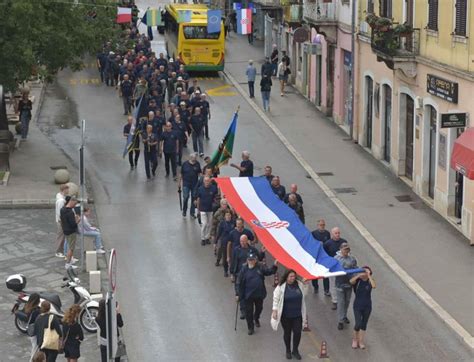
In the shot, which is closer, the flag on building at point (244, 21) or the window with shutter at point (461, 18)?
the window with shutter at point (461, 18)

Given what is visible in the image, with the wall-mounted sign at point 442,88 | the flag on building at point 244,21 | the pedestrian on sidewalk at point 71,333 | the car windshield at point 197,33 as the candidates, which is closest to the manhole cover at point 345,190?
the wall-mounted sign at point 442,88

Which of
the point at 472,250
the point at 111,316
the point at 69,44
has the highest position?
the point at 69,44

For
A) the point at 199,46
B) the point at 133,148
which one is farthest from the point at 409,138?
the point at 199,46

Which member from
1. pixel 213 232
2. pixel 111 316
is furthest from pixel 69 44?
pixel 111 316

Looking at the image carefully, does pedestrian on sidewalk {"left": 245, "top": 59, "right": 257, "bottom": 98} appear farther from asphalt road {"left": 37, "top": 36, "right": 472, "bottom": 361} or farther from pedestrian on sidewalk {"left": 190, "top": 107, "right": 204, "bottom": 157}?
pedestrian on sidewalk {"left": 190, "top": 107, "right": 204, "bottom": 157}

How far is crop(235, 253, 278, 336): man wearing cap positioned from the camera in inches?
821

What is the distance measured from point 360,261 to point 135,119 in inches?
477

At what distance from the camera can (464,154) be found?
26.1 metres

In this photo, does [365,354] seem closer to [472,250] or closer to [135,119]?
[472,250]

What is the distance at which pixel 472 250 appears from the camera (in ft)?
87.2

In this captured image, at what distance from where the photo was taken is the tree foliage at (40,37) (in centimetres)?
3266

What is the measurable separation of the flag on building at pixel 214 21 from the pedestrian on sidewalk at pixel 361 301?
33982mm

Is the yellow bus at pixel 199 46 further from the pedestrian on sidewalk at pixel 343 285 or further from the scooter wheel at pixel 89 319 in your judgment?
the scooter wheel at pixel 89 319

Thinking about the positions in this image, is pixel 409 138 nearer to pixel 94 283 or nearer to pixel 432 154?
pixel 432 154
